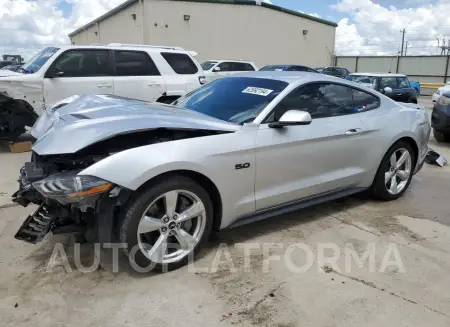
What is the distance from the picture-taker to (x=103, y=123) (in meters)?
3.20

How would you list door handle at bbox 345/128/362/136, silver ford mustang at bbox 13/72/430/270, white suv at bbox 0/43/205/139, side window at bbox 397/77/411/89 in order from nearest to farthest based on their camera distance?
silver ford mustang at bbox 13/72/430/270 → door handle at bbox 345/128/362/136 → white suv at bbox 0/43/205/139 → side window at bbox 397/77/411/89

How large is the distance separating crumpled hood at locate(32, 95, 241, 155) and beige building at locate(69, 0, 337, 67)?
76.6 feet

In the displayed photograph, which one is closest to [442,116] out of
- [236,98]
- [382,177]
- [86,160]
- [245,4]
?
[382,177]

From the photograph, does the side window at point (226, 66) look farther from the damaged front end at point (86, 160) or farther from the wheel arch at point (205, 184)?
the wheel arch at point (205, 184)

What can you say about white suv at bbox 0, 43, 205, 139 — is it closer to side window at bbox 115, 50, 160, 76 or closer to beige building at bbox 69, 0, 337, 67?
side window at bbox 115, 50, 160, 76

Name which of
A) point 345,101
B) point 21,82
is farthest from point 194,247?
point 21,82

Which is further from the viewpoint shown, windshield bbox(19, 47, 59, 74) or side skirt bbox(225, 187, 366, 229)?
windshield bbox(19, 47, 59, 74)

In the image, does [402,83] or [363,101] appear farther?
[402,83]

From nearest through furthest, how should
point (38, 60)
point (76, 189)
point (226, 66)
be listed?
point (76, 189) → point (38, 60) → point (226, 66)

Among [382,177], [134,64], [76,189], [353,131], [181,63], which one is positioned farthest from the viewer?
[181,63]

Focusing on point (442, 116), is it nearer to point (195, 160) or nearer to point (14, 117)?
point (195, 160)

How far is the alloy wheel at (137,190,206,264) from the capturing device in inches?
125

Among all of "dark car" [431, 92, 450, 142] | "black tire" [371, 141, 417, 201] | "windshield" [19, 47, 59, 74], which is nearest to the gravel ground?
"black tire" [371, 141, 417, 201]

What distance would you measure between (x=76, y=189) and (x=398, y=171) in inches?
151
